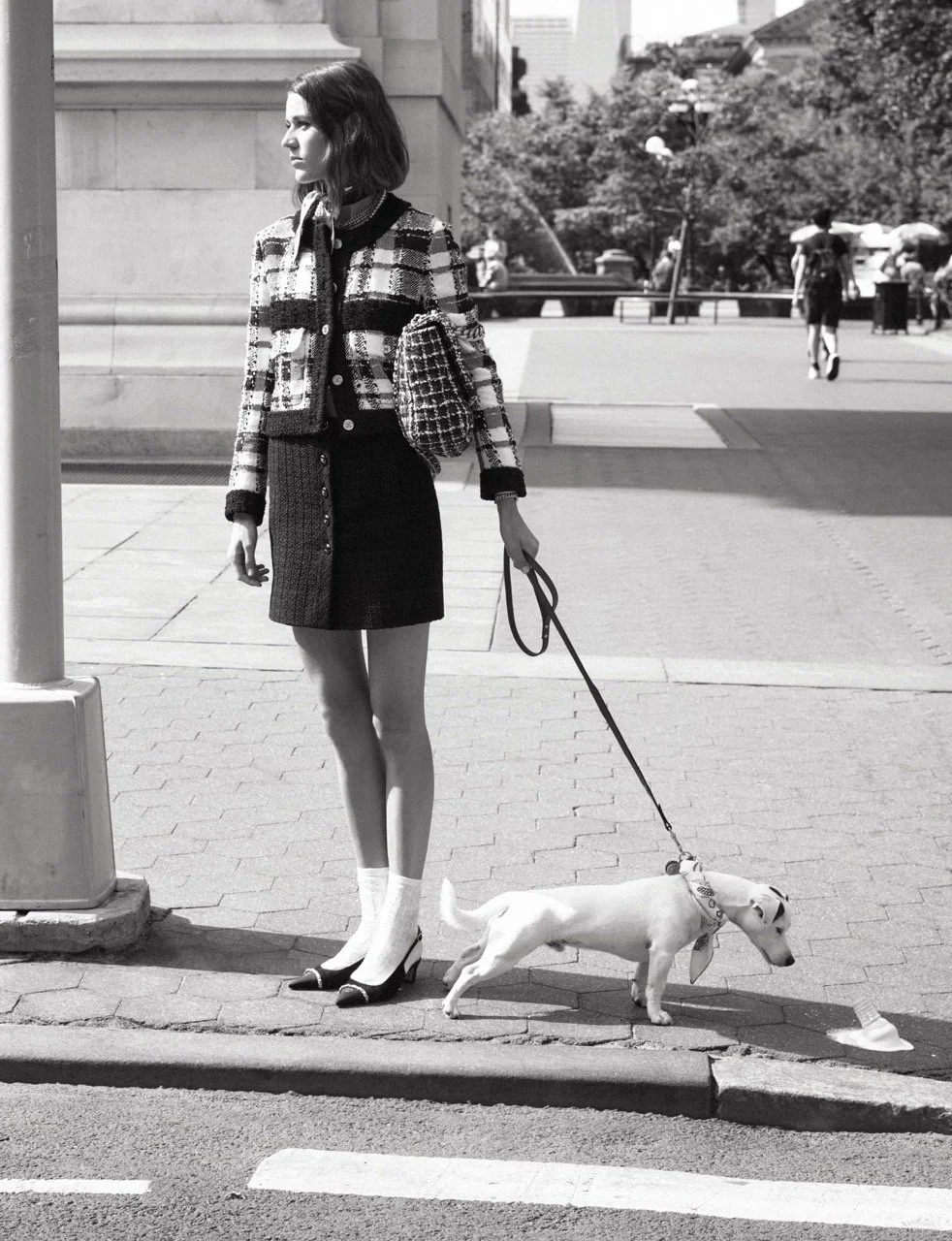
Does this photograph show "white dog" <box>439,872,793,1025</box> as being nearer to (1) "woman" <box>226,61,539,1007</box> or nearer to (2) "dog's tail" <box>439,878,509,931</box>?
(2) "dog's tail" <box>439,878,509,931</box>

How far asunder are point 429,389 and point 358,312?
0.79 ft

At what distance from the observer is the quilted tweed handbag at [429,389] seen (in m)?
3.75

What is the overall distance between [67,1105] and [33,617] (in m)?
1.21

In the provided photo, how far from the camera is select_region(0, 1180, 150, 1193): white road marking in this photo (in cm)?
321

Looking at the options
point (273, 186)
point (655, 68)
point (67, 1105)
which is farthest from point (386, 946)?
point (655, 68)

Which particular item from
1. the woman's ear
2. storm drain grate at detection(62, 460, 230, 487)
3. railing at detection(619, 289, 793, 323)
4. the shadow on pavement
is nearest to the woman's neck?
the woman's ear

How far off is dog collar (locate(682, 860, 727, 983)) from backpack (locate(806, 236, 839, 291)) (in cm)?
1824

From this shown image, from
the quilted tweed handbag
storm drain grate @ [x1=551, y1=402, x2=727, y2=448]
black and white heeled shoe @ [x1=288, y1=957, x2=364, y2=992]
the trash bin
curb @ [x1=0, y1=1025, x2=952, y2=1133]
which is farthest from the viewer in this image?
the trash bin

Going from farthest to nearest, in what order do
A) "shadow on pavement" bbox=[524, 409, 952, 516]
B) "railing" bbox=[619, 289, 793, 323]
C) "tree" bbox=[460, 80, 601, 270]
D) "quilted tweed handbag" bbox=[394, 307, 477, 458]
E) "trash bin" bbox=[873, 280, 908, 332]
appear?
"tree" bbox=[460, 80, 601, 270], "railing" bbox=[619, 289, 793, 323], "trash bin" bbox=[873, 280, 908, 332], "shadow on pavement" bbox=[524, 409, 952, 516], "quilted tweed handbag" bbox=[394, 307, 477, 458]

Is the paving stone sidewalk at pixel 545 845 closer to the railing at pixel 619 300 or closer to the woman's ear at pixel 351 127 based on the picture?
the woman's ear at pixel 351 127

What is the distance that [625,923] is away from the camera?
3891mm

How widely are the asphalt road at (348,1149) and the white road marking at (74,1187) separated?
0.01m

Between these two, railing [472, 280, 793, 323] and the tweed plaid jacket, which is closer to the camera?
the tweed plaid jacket

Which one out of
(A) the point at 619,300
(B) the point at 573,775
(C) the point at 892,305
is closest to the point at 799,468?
(B) the point at 573,775
